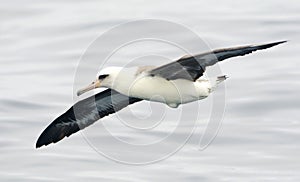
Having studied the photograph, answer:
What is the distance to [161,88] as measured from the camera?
12500mm

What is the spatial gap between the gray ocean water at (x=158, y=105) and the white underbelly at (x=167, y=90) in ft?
8.76

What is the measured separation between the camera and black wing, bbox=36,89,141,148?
1371 cm

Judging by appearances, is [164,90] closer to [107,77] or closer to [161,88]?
[161,88]

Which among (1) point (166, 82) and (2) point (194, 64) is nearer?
(2) point (194, 64)

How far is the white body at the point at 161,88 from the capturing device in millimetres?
12445

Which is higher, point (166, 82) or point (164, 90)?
point (166, 82)

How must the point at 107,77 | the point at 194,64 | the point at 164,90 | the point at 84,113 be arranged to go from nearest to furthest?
the point at 194,64, the point at 164,90, the point at 107,77, the point at 84,113

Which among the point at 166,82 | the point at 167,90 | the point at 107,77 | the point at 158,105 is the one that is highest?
the point at 158,105

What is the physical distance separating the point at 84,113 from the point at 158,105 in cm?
399

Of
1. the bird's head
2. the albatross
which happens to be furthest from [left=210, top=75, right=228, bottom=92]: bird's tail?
the bird's head

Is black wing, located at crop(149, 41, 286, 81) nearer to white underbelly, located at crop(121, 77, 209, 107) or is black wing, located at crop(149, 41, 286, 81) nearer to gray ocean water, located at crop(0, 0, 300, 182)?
white underbelly, located at crop(121, 77, 209, 107)

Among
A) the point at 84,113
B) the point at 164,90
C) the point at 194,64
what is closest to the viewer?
the point at 194,64

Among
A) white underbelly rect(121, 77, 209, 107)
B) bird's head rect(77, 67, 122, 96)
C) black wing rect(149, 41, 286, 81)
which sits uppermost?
bird's head rect(77, 67, 122, 96)

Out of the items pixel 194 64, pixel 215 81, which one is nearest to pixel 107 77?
pixel 194 64
